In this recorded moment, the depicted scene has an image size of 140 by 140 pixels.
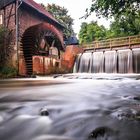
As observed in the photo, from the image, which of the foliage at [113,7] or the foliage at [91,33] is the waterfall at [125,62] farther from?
the foliage at [91,33]

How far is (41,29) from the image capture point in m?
20.0

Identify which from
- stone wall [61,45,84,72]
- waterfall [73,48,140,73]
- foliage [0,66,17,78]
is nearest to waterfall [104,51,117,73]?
waterfall [73,48,140,73]

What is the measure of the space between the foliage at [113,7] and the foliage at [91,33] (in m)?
31.0

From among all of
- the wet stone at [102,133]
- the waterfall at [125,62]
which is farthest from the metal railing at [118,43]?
the wet stone at [102,133]

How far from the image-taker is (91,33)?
39531 millimetres

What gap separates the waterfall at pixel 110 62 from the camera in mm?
19719

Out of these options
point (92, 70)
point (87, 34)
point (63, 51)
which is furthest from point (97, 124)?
point (87, 34)

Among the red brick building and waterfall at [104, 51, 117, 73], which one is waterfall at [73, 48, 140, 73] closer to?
waterfall at [104, 51, 117, 73]

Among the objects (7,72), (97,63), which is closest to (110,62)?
(97,63)

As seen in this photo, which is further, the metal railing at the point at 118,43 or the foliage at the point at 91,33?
the foliage at the point at 91,33

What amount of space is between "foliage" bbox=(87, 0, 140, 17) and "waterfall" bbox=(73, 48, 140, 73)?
12.6 metres

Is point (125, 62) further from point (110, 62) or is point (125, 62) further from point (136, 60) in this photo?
point (110, 62)

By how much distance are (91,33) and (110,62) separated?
1935 centimetres

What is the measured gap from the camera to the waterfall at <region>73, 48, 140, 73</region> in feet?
64.7
